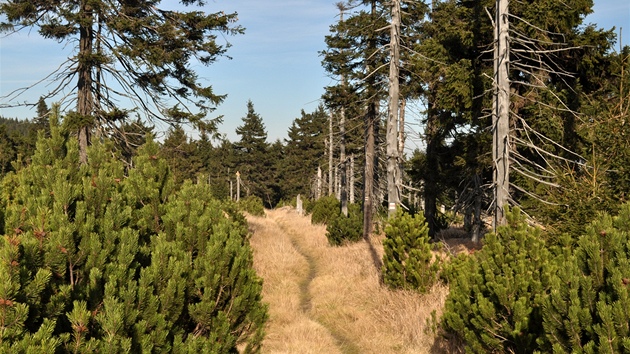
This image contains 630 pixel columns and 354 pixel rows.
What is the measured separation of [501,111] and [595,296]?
6.01 metres

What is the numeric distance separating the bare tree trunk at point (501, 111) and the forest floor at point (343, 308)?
89.5 inches

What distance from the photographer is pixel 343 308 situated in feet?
30.3

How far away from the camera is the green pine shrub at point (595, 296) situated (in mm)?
3420

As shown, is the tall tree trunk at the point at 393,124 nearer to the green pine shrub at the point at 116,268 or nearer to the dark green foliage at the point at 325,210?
the green pine shrub at the point at 116,268

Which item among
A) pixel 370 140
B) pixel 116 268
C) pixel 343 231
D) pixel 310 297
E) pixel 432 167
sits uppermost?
pixel 370 140

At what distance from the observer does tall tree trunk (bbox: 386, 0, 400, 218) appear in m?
12.1

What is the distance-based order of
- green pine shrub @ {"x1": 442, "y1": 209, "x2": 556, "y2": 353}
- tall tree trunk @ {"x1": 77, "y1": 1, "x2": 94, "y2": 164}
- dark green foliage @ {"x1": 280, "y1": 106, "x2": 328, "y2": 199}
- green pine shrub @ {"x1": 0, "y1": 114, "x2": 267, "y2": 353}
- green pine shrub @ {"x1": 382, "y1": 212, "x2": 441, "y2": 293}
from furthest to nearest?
dark green foliage @ {"x1": 280, "y1": 106, "x2": 328, "y2": 199}
tall tree trunk @ {"x1": 77, "y1": 1, "x2": 94, "y2": 164}
green pine shrub @ {"x1": 382, "y1": 212, "x2": 441, "y2": 293}
green pine shrub @ {"x1": 442, "y1": 209, "x2": 556, "y2": 353}
green pine shrub @ {"x1": 0, "y1": 114, "x2": 267, "y2": 353}

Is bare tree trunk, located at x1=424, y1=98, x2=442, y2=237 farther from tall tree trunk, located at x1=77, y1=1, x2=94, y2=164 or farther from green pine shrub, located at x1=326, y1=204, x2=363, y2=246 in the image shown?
tall tree trunk, located at x1=77, y1=1, x2=94, y2=164

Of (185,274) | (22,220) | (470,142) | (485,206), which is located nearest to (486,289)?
(185,274)

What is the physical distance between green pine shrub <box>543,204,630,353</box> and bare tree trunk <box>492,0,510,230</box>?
17.0 ft

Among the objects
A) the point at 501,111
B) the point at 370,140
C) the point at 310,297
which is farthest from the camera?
the point at 370,140

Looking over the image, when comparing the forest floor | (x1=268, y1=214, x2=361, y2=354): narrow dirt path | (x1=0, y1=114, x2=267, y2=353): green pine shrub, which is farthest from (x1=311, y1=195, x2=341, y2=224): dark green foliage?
(x1=0, y1=114, x2=267, y2=353): green pine shrub

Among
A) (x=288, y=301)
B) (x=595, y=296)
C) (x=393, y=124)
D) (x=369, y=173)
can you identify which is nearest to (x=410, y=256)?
(x=288, y=301)

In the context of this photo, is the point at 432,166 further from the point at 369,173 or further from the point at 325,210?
the point at 325,210
